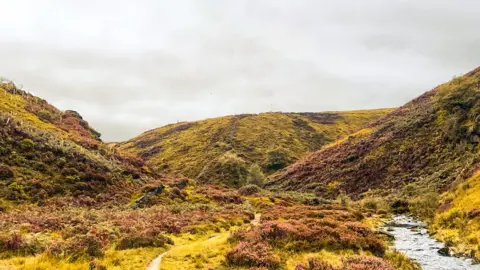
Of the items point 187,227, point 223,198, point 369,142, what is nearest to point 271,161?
point 369,142

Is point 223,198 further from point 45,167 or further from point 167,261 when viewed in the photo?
point 167,261

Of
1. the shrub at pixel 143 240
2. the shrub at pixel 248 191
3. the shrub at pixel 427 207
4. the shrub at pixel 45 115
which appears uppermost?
the shrub at pixel 45 115

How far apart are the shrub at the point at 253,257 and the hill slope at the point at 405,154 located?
1963 inches

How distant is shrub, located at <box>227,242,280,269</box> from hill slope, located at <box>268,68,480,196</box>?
49.9 meters

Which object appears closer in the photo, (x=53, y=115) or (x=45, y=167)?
(x=45, y=167)

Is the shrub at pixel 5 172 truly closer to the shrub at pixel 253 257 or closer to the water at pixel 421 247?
the shrub at pixel 253 257

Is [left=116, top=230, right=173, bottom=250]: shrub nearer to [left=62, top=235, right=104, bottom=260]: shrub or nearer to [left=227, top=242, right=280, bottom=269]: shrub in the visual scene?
[left=62, top=235, right=104, bottom=260]: shrub

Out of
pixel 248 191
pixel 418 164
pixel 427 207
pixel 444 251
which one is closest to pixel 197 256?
pixel 444 251

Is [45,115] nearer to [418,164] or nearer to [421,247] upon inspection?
[421,247]

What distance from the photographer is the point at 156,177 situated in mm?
77625

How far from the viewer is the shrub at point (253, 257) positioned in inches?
773

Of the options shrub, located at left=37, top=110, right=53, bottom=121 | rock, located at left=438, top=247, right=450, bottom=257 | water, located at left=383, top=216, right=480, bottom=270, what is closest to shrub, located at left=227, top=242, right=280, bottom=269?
water, located at left=383, top=216, right=480, bottom=270

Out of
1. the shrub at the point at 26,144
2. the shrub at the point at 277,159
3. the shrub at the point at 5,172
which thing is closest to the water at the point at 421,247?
the shrub at the point at 5,172

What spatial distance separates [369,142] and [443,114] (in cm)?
2095
